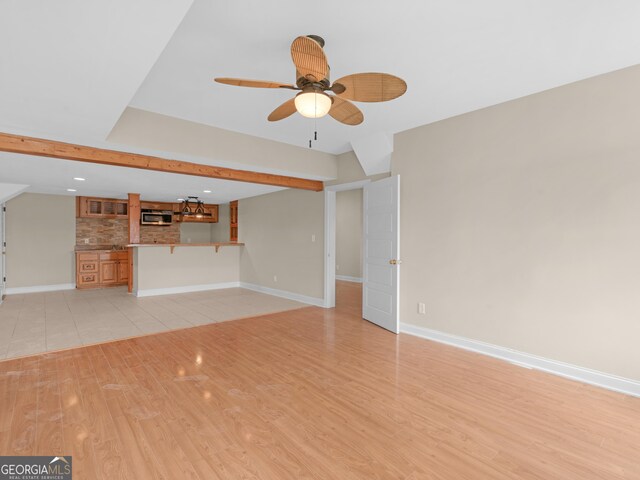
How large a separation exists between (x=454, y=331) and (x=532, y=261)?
3.76ft

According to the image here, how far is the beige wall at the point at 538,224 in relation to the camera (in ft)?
8.62

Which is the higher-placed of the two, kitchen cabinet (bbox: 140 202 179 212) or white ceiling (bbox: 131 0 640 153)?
white ceiling (bbox: 131 0 640 153)

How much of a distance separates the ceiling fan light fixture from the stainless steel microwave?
25.6 ft

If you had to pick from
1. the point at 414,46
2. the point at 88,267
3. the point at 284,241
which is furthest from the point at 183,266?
the point at 414,46

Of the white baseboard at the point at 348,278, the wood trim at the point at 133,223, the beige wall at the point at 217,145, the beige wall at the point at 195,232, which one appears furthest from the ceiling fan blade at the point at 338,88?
the beige wall at the point at 195,232

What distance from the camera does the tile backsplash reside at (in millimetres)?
7844

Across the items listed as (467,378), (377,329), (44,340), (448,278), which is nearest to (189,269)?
(44,340)

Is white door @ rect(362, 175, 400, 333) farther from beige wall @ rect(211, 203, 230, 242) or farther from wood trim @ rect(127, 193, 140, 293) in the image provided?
beige wall @ rect(211, 203, 230, 242)

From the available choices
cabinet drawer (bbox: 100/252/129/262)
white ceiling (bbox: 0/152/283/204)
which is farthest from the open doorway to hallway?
cabinet drawer (bbox: 100/252/129/262)

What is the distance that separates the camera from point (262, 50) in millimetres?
2336

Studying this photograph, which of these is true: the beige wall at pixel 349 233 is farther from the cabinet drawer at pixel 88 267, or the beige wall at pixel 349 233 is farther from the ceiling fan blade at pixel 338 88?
the ceiling fan blade at pixel 338 88

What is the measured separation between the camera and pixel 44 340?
12.4 ft

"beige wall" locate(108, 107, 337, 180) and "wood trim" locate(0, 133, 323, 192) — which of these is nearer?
"wood trim" locate(0, 133, 323, 192)

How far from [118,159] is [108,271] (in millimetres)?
5075
